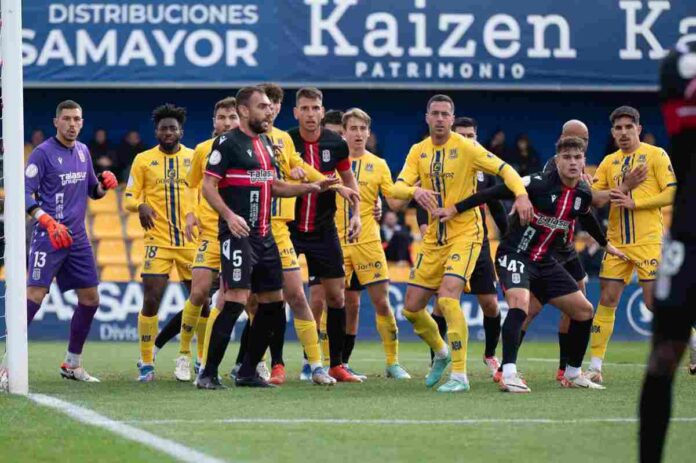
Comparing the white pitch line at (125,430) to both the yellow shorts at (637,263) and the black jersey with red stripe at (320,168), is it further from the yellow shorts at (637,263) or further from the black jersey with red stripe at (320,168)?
the yellow shorts at (637,263)

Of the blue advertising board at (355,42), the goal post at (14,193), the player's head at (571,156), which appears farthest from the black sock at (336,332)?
the blue advertising board at (355,42)

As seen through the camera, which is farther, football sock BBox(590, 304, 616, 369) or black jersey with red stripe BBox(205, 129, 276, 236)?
football sock BBox(590, 304, 616, 369)

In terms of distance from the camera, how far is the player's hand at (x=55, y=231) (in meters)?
10.6

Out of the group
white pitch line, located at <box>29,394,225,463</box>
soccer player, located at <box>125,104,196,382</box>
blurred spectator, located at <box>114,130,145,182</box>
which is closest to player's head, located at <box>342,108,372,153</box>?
soccer player, located at <box>125,104,196,382</box>

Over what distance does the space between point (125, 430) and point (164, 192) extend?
538 centimetres

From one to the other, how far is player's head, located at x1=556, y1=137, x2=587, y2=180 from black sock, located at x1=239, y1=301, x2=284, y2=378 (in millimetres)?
2496

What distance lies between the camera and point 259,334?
35.6ft

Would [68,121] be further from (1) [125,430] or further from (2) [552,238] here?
(1) [125,430]

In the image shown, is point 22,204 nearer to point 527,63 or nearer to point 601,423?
point 601,423

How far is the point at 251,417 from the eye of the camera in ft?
26.7

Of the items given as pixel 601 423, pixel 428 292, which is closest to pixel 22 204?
pixel 428 292

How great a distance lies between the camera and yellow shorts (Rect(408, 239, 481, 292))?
1063cm

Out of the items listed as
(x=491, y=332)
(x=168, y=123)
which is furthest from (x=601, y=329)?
(x=168, y=123)

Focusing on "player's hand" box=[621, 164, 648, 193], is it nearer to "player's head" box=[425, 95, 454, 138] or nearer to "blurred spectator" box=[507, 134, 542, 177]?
"player's head" box=[425, 95, 454, 138]
